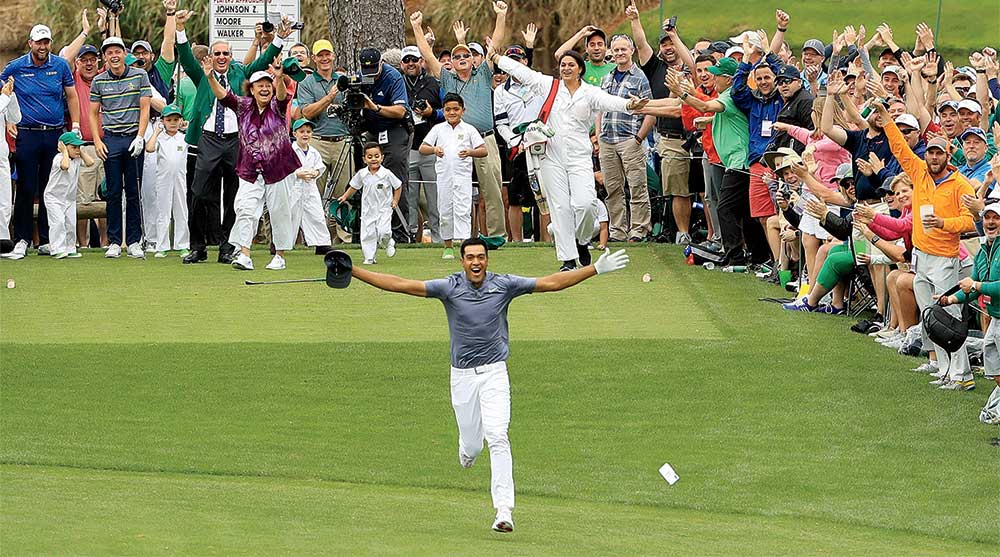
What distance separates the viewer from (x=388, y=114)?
20.7m

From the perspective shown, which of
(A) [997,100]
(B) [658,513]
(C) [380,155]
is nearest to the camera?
(B) [658,513]

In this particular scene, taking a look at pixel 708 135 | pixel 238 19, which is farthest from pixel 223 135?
pixel 708 135

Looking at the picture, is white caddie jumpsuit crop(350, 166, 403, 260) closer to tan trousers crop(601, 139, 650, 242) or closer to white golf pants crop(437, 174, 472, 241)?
white golf pants crop(437, 174, 472, 241)

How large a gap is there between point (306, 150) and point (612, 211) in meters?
4.05

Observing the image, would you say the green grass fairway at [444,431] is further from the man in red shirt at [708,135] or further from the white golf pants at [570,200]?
the man in red shirt at [708,135]

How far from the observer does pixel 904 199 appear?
14992mm

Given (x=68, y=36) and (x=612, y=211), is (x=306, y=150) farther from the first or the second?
(x=68, y=36)

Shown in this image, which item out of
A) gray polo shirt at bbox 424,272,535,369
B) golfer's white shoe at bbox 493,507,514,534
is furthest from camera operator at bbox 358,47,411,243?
golfer's white shoe at bbox 493,507,514,534

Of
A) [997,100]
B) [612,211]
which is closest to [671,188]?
[612,211]

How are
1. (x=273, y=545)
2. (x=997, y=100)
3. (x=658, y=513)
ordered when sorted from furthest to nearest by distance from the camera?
(x=997, y=100) → (x=658, y=513) → (x=273, y=545)

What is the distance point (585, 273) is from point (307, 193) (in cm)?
898

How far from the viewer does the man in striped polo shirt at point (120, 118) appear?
64.7 feet

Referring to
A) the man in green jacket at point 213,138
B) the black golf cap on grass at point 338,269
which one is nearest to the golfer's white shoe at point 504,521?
the black golf cap on grass at point 338,269

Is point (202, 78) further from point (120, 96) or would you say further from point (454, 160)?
point (454, 160)
